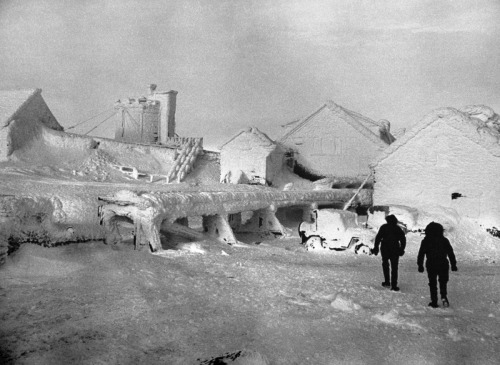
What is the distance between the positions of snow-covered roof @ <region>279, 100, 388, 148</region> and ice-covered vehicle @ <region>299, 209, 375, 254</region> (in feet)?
37.7

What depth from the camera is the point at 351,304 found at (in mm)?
7023

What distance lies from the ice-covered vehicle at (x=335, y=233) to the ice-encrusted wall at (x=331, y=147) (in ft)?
36.4

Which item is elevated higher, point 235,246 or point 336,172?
point 336,172

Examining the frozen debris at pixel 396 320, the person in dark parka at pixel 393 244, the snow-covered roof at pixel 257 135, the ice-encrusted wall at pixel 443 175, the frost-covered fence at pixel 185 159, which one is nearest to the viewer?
the frozen debris at pixel 396 320

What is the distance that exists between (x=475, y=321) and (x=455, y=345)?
50.9 inches

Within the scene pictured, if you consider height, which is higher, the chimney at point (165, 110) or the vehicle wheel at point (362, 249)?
the chimney at point (165, 110)

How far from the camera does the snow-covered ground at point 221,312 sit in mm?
5160

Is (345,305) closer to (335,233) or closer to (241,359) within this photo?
(241,359)

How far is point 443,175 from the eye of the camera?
1817 centimetres

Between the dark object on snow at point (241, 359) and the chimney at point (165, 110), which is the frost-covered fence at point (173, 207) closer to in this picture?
the dark object on snow at point (241, 359)

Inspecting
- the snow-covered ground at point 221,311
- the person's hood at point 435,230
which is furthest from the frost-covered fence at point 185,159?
the person's hood at point 435,230

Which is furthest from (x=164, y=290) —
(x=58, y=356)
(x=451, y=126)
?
(x=451, y=126)

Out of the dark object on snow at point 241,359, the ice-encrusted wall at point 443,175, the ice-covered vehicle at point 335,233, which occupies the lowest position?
the dark object on snow at point 241,359

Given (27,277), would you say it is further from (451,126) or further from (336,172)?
(336,172)
